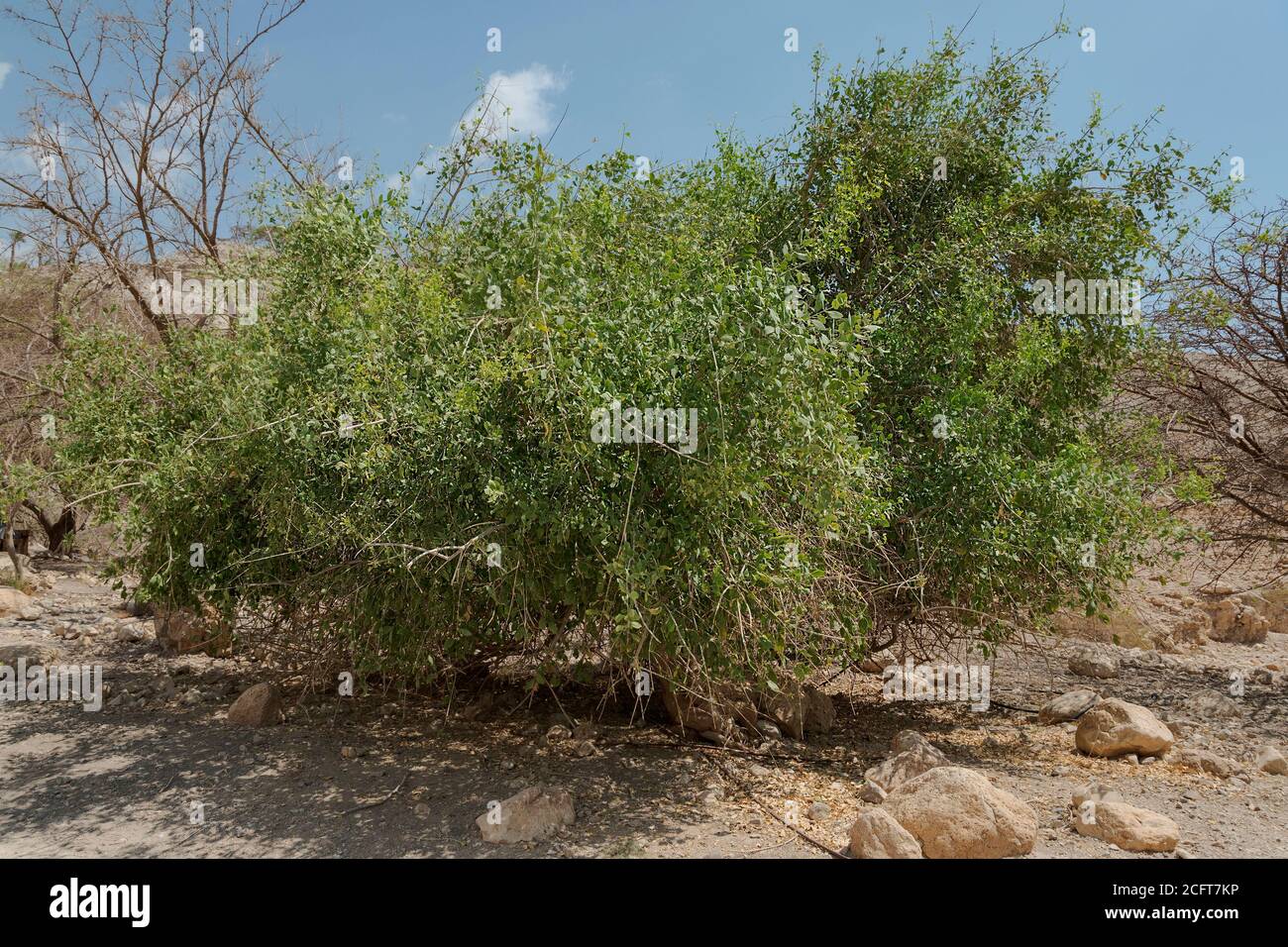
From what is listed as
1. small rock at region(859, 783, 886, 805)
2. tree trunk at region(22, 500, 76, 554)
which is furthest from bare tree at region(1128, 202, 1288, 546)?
tree trunk at region(22, 500, 76, 554)

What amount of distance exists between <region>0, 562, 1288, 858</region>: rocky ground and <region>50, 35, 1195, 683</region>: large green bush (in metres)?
0.76

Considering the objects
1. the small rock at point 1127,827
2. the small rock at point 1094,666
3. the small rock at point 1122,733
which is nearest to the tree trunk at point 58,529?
the small rock at point 1094,666

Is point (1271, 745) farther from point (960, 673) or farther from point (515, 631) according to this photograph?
point (515, 631)

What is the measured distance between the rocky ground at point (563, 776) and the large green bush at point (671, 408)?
0.76 m

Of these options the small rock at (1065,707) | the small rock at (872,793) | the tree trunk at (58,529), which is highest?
the tree trunk at (58,529)

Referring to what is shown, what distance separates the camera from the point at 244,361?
686cm

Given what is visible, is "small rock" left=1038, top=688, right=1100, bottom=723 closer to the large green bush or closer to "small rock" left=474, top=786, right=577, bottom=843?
the large green bush

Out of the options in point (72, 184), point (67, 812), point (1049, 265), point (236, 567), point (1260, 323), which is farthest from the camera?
point (72, 184)

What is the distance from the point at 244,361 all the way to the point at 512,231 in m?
2.75

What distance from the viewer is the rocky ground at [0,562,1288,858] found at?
17.5ft

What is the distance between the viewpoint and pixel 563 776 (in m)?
6.50

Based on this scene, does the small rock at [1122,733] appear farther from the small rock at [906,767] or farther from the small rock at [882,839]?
the small rock at [882,839]

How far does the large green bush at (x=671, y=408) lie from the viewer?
16.4 ft

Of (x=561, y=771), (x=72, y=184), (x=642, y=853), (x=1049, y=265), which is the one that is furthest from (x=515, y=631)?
(x=72, y=184)
